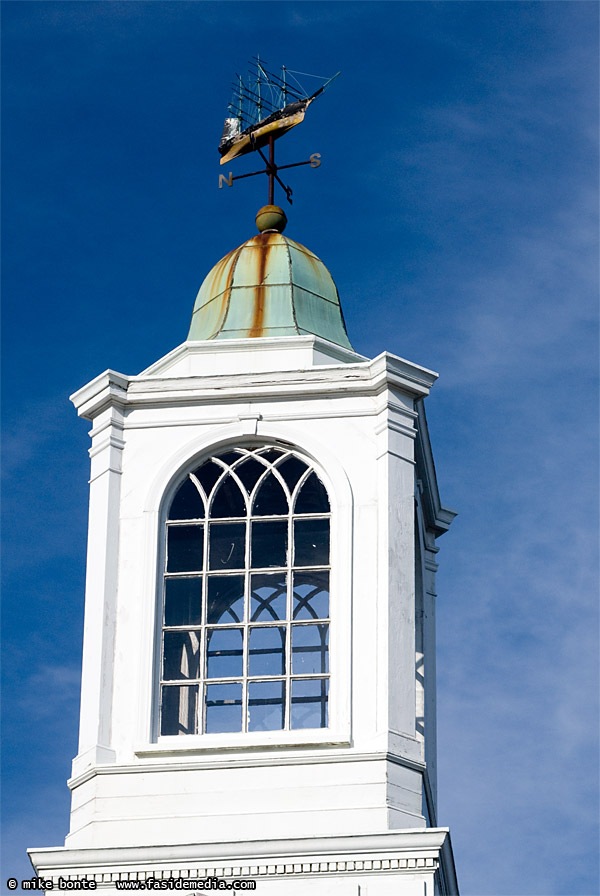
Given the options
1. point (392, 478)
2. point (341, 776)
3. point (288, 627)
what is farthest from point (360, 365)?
point (341, 776)

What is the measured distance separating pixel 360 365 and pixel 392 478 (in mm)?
1404

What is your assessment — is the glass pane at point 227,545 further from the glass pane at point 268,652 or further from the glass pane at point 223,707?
the glass pane at point 223,707

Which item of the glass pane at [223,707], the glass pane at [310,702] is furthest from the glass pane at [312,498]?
the glass pane at [223,707]

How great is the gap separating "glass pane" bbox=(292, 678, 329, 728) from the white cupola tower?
0.02m

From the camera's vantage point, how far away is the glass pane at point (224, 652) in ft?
87.8

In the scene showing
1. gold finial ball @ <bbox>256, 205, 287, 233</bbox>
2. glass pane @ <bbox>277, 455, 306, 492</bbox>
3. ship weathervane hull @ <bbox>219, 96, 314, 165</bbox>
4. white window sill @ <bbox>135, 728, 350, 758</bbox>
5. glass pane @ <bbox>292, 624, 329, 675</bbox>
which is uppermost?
ship weathervane hull @ <bbox>219, 96, 314, 165</bbox>

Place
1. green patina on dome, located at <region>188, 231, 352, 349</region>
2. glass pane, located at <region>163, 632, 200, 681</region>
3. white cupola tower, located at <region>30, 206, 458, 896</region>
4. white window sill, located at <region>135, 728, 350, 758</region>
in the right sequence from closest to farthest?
white cupola tower, located at <region>30, 206, 458, 896</region> → white window sill, located at <region>135, 728, 350, 758</region> → glass pane, located at <region>163, 632, 200, 681</region> → green patina on dome, located at <region>188, 231, 352, 349</region>

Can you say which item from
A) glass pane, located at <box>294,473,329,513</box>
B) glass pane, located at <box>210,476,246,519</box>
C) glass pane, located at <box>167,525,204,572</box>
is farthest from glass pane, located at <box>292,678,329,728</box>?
glass pane, located at <box>210,476,246,519</box>

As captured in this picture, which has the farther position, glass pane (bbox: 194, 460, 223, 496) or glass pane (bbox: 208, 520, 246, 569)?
glass pane (bbox: 194, 460, 223, 496)

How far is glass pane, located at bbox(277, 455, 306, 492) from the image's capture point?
27.4m

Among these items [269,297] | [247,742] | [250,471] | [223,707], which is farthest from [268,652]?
[269,297]

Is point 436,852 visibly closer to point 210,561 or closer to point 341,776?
point 341,776

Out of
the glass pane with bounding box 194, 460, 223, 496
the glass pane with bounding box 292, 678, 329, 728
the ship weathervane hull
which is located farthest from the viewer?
the ship weathervane hull

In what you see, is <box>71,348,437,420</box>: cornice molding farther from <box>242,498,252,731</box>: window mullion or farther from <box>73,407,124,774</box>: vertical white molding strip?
<box>242,498,252,731</box>: window mullion
